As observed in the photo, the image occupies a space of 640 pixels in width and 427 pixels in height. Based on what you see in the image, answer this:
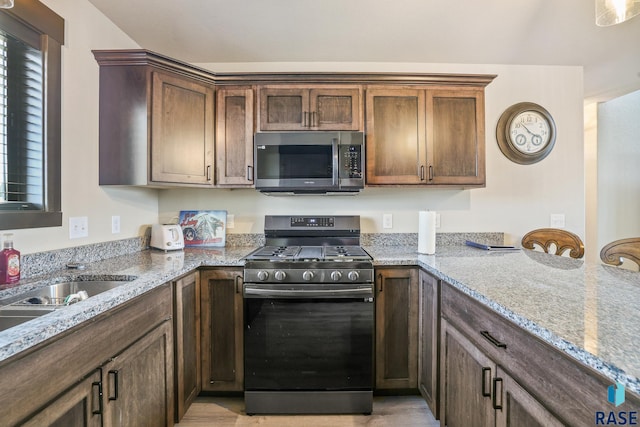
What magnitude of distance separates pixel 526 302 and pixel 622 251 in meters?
1.08

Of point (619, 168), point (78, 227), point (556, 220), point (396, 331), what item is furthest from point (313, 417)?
point (619, 168)

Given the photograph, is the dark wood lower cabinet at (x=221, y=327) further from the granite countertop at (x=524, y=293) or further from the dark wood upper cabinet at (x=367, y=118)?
the dark wood upper cabinet at (x=367, y=118)

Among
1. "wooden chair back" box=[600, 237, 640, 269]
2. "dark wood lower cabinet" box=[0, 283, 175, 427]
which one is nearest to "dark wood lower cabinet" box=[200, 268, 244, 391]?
"dark wood lower cabinet" box=[0, 283, 175, 427]

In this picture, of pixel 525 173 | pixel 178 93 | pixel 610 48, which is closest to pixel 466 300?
pixel 525 173

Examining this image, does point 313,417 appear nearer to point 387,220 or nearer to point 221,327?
point 221,327

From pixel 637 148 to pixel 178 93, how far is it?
468cm

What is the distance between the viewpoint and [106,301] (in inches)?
41.6

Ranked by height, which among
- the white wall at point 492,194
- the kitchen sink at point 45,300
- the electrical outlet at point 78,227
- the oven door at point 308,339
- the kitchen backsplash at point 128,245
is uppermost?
the white wall at point 492,194

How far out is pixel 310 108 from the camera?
215 cm

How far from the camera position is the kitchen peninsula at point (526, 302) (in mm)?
686

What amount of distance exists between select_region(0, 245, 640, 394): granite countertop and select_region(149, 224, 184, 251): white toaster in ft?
0.46

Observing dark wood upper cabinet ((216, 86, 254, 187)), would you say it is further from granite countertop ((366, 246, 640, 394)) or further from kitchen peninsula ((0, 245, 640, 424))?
granite countertop ((366, 246, 640, 394))

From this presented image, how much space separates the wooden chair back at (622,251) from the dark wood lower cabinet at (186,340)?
2.28 meters

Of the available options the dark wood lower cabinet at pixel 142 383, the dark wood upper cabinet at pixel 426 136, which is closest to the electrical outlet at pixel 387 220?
the dark wood upper cabinet at pixel 426 136
